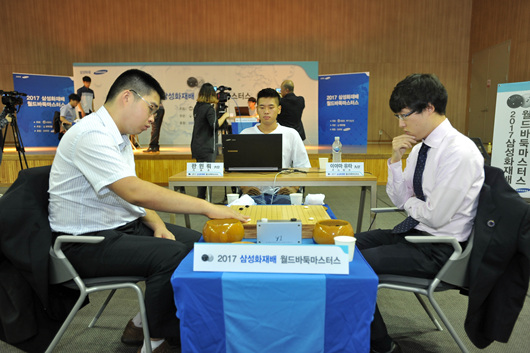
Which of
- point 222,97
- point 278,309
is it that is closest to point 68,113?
point 222,97

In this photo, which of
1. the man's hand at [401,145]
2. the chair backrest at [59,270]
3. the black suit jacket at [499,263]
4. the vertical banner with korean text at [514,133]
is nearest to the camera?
the black suit jacket at [499,263]

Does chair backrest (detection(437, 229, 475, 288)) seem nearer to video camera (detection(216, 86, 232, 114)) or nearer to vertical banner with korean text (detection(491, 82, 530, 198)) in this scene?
vertical banner with korean text (detection(491, 82, 530, 198))

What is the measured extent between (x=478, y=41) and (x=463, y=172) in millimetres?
8098

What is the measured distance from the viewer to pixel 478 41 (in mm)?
7660

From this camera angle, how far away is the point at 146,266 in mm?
1229

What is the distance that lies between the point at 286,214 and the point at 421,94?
0.64 m

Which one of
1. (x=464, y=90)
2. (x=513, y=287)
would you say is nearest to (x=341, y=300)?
(x=513, y=287)

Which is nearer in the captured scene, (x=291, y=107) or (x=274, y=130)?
(x=274, y=130)

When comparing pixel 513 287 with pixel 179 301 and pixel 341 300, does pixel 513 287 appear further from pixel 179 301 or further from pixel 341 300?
pixel 179 301

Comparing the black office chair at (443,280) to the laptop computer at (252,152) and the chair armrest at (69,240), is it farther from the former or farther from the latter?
the laptop computer at (252,152)

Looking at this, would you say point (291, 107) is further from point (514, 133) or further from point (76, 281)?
point (76, 281)

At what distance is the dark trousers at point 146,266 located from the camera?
120cm

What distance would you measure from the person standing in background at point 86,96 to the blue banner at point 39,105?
0.80 metres

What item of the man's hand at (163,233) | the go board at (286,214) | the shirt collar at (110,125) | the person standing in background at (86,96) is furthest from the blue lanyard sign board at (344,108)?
the shirt collar at (110,125)
